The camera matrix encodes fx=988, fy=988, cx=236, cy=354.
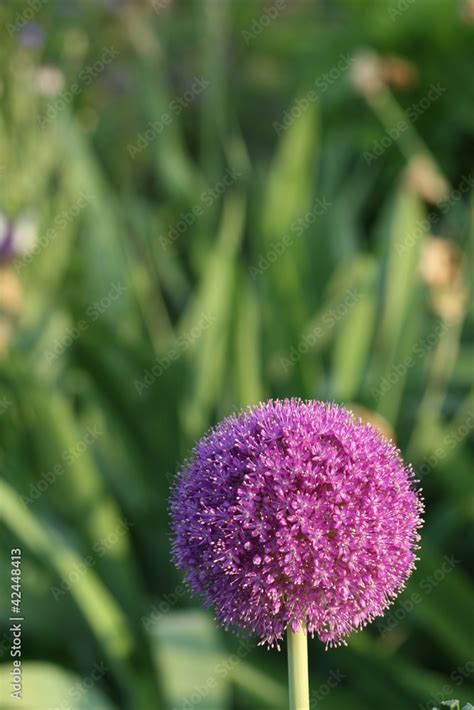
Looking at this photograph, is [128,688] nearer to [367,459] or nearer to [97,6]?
[367,459]

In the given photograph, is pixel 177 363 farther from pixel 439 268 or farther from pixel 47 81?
pixel 47 81

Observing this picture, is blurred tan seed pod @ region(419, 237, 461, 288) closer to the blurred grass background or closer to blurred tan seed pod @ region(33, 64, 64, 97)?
the blurred grass background

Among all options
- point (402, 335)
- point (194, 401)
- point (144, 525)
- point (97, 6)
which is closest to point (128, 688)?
point (144, 525)

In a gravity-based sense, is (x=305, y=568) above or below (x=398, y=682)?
below

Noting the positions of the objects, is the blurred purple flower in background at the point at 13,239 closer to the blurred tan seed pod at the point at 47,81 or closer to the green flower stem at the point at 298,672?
the blurred tan seed pod at the point at 47,81

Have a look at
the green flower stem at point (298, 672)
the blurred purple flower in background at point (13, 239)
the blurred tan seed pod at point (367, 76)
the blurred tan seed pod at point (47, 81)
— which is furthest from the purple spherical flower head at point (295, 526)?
the blurred tan seed pod at point (367, 76)
